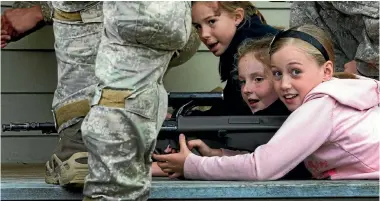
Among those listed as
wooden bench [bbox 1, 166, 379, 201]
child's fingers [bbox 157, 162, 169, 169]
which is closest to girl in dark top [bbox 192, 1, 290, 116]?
child's fingers [bbox 157, 162, 169, 169]

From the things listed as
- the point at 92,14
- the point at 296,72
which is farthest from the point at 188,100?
the point at 92,14

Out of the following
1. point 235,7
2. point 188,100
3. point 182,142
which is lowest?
point 188,100

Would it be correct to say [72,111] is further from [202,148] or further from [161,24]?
[161,24]

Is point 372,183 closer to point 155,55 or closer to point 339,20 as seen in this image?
point 155,55

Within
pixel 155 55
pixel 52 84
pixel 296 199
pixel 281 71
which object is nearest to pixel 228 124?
pixel 281 71

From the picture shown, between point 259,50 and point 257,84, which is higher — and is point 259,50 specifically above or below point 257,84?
above

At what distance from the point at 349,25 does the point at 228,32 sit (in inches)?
20.8

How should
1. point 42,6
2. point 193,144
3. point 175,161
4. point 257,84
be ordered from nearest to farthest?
point 175,161 → point 193,144 → point 257,84 → point 42,6

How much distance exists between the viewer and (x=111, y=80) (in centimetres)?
244

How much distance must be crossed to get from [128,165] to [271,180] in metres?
0.65

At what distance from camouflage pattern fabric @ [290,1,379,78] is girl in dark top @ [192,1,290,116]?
0.27 metres

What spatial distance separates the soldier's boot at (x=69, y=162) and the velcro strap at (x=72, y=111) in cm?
3

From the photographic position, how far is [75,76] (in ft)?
9.63

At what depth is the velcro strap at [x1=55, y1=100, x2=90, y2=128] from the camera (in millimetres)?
2906
